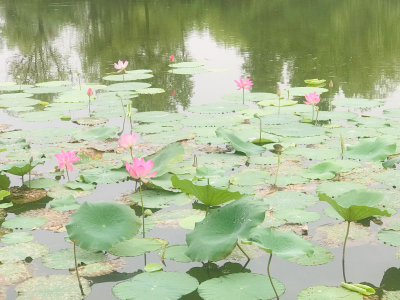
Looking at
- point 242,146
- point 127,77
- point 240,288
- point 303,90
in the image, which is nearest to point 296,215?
point 240,288

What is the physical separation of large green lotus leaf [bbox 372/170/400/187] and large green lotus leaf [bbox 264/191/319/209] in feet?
1.69

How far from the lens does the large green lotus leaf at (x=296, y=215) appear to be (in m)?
2.49

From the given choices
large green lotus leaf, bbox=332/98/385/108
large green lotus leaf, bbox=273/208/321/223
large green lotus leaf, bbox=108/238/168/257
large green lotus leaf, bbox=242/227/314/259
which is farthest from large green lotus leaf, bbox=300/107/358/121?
large green lotus leaf, bbox=242/227/314/259

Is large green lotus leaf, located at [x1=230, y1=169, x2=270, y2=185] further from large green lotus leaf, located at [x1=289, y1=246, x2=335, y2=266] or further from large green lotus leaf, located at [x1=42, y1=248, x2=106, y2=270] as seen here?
large green lotus leaf, located at [x1=42, y1=248, x2=106, y2=270]

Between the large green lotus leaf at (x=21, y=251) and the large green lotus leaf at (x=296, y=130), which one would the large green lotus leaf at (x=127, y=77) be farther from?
the large green lotus leaf at (x=21, y=251)

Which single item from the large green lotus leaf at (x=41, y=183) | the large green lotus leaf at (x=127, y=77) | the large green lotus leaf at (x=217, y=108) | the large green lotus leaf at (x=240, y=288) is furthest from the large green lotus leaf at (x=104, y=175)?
the large green lotus leaf at (x=127, y=77)

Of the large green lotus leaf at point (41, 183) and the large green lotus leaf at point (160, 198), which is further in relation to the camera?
the large green lotus leaf at point (41, 183)

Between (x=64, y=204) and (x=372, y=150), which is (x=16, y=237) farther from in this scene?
(x=372, y=150)

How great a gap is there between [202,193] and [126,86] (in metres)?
3.93

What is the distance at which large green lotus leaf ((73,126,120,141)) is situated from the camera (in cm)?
378

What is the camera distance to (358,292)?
73.8 inches

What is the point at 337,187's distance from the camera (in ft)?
9.39

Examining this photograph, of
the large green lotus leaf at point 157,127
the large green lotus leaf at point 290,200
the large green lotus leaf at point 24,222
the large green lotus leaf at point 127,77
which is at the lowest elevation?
the large green lotus leaf at point 24,222

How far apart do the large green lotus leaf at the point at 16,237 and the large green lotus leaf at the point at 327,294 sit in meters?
1.35
